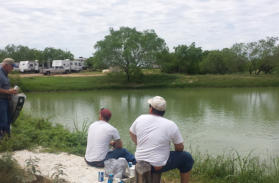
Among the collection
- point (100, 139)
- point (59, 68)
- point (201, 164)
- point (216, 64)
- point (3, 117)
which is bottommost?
point (201, 164)

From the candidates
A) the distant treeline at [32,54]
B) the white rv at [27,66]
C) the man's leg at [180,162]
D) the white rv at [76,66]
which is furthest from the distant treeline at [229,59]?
the man's leg at [180,162]

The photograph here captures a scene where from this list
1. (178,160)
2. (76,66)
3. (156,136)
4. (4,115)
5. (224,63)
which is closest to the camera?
(156,136)

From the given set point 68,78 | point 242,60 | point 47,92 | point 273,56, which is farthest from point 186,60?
point 47,92

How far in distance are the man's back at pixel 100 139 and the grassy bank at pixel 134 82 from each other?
27273 mm

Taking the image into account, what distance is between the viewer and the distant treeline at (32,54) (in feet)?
184

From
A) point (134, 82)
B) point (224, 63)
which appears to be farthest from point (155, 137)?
point (224, 63)

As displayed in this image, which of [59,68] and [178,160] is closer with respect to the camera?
[178,160]

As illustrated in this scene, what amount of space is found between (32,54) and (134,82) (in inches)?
1327

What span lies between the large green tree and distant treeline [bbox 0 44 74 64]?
83.0 ft

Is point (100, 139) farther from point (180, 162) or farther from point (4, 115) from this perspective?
point (4, 115)

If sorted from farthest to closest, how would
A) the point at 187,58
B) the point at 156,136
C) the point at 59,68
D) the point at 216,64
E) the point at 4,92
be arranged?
the point at 187,58 < the point at 216,64 < the point at 59,68 < the point at 4,92 < the point at 156,136

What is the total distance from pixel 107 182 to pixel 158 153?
983mm

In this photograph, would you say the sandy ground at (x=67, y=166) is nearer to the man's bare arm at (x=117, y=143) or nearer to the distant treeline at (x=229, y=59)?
the man's bare arm at (x=117, y=143)

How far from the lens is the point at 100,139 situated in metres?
4.38
